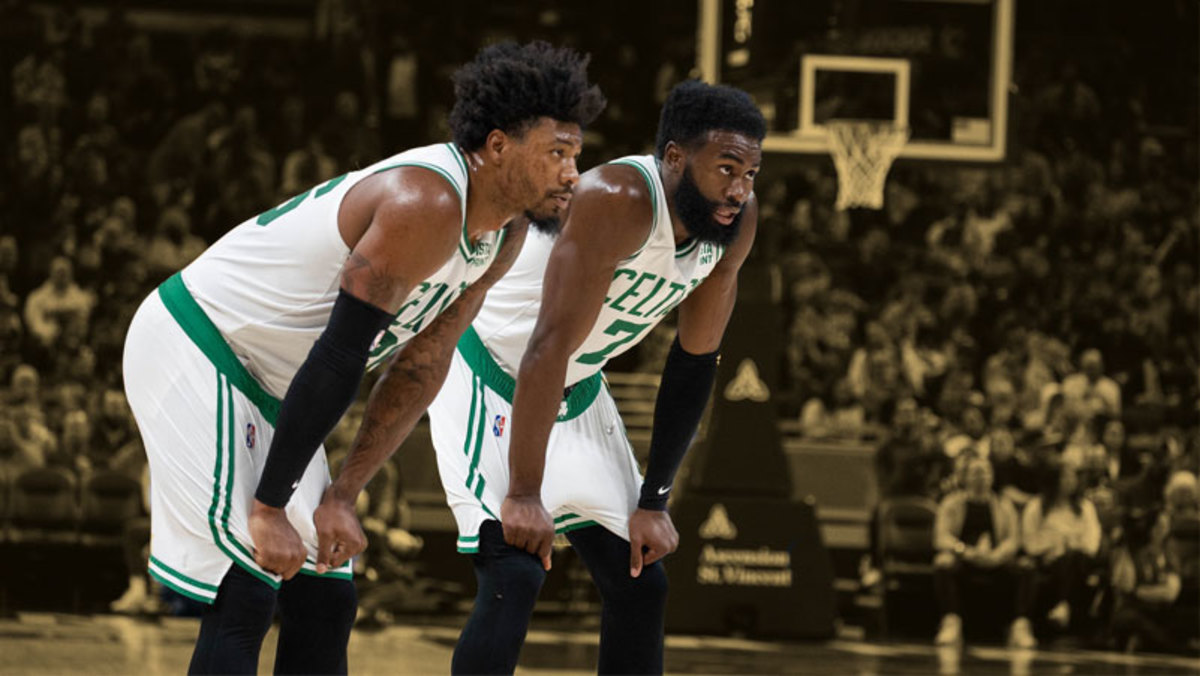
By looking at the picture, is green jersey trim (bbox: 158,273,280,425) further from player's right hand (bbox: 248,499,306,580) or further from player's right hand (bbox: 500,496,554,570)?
player's right hand (bbox: 500,496,554,570)

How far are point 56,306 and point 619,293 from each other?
8.48m

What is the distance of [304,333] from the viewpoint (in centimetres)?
328

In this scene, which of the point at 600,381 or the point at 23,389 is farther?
the point at 23,389

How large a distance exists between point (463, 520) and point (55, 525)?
6558mm

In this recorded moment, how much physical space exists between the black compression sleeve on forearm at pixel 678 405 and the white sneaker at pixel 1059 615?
21.7 ft

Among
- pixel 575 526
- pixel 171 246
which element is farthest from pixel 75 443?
pixel 575 526

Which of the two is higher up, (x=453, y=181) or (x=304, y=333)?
(x=453, y=181)

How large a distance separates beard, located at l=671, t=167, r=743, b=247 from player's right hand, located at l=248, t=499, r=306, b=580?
4.12 ft

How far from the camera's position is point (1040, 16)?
622 inches

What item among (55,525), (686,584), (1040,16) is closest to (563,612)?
(686,584)

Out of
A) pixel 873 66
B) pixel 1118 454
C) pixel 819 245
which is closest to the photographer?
Result: pixel 873 66

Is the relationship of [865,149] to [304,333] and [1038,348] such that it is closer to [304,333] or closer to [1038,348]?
[1038,348]

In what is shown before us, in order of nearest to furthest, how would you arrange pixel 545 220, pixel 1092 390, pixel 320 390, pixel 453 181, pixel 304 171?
pixel 320 390 → pixel 453 181 → pixel 545 220 → pixel 1092 390 → pixel 304 171

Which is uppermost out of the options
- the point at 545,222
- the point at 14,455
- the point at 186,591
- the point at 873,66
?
the point at 873,66
